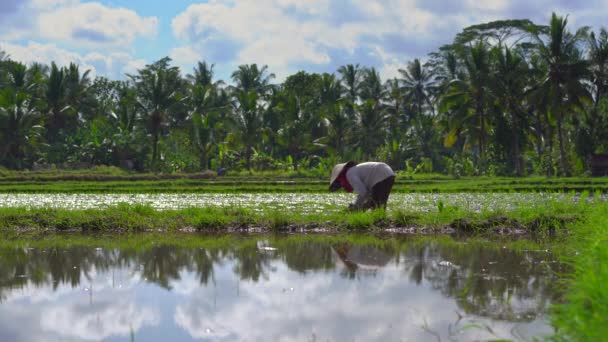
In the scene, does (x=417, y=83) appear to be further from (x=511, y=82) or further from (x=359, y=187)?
(x=359, y=187)

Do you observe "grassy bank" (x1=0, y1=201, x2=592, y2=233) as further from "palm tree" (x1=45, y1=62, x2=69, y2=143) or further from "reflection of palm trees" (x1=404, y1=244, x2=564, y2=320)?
"palm tree" (x1=45, y1=62, x2=69, y2=143)

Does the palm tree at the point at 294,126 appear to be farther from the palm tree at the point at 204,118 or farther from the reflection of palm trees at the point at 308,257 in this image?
the reflection of palm trees at the point at 308,257

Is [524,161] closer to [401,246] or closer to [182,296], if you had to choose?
[401,246]

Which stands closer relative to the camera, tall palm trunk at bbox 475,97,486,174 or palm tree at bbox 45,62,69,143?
tall palm trunk at bbox 475,97,486,174

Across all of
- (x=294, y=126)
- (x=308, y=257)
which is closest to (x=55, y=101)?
(x=294, y=126)

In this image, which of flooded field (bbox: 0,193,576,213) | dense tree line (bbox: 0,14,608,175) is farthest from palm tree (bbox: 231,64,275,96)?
flooded field (bbox: 0,193,576,213)

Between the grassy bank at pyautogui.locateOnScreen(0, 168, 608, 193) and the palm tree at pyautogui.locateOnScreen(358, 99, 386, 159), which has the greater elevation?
the palm tree at pyautogui.locateOnScreen(358, 99, 386, 159)

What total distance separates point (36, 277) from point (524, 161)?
90.1 ft

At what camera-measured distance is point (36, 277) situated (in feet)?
19.0

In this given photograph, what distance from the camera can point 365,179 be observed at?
9.76 meters

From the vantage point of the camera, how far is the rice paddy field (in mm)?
3852

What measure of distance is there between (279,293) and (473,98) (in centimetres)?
2329

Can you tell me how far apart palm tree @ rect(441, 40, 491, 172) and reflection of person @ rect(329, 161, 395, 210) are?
686 inches

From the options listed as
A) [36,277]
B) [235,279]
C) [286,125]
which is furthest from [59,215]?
[286,125]
